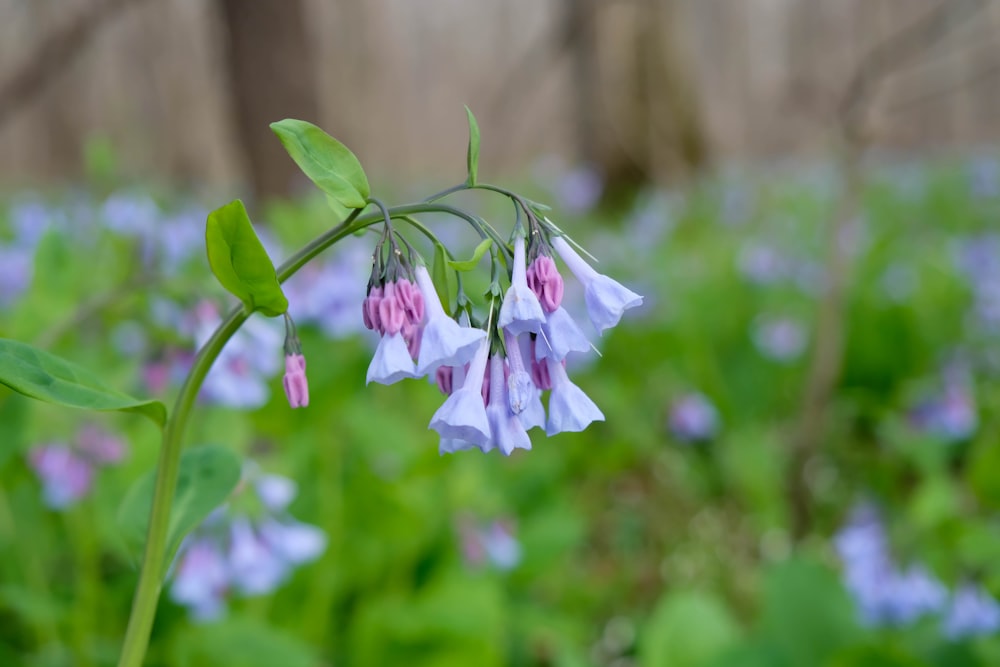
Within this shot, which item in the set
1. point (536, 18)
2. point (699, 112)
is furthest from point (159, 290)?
point (536, 18)

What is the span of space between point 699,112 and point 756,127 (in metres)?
5.29

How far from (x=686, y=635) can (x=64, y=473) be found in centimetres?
102

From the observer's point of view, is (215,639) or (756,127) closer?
(215,639)

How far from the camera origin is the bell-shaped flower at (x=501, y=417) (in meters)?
0.61

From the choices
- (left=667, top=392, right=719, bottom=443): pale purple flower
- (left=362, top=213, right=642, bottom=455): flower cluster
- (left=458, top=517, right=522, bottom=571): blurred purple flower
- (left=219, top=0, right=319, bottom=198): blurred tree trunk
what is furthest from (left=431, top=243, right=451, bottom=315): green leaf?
(left=219, top=0, right=319, bottom=198): blurred tree trunk

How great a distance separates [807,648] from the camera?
4.74ft

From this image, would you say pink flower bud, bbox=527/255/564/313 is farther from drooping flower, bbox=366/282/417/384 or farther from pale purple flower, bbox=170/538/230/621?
pale purple flower, bbox=170/538/230/621

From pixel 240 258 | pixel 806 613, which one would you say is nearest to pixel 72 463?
pixel 240 258

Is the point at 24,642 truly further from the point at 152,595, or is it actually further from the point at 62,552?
the point at 152,595

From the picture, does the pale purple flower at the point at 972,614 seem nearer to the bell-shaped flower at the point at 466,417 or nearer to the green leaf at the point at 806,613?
the green leaf at the point at 806,613

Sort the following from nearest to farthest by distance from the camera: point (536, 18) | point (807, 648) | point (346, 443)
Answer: point (807, 648)
point (346, 443)
point (536, 18)

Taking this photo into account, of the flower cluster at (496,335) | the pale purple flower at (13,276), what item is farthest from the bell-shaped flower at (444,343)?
the pale purple flower at (13,276)

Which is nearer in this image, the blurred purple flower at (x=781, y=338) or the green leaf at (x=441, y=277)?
the green leaf at (x=441, y=277)

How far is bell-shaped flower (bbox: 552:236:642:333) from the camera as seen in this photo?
624 mm
